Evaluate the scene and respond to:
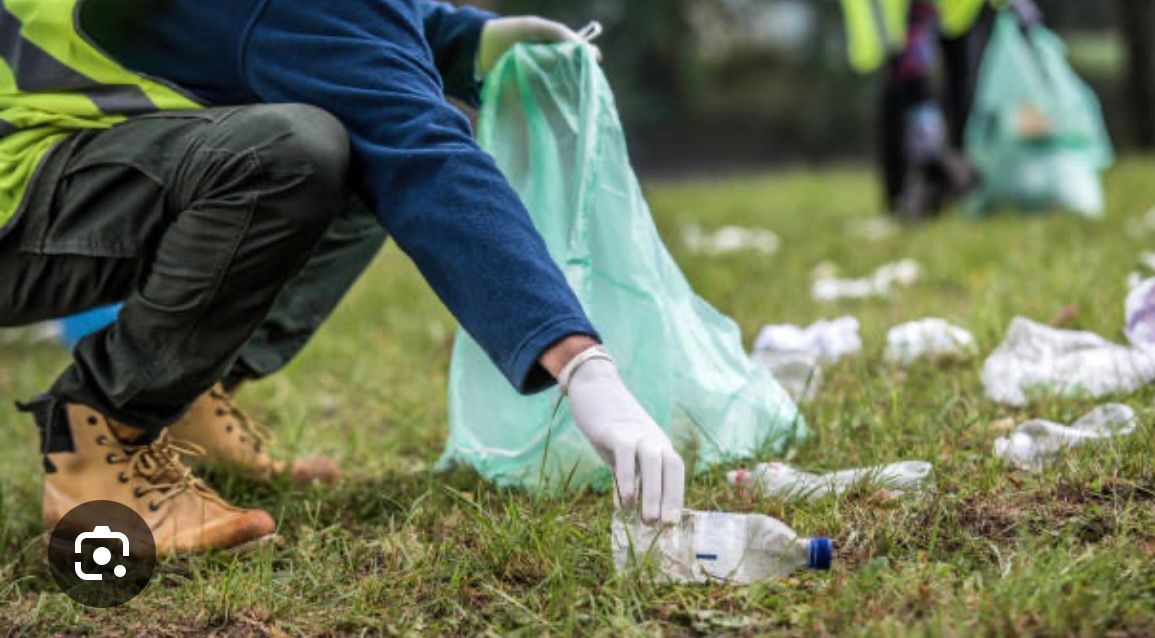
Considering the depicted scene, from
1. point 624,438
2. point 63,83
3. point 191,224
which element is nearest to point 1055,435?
point 624,438

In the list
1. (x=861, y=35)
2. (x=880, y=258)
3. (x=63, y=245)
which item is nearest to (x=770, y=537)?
(x=63, y=245)

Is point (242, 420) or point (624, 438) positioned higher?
point (624, 438)

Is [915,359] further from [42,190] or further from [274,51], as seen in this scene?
[42,190]

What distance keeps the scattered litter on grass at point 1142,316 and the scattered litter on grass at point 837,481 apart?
0.71 metres

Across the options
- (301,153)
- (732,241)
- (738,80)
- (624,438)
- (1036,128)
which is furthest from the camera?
(738,80)

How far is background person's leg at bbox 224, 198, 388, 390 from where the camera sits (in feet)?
7.37

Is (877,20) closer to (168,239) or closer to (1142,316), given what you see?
(1142,316)

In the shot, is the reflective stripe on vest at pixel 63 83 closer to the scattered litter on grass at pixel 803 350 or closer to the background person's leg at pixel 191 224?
the background person's leg at pixel 191 224

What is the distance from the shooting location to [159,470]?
6.53ft

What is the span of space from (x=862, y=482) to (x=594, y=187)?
60 centimetres

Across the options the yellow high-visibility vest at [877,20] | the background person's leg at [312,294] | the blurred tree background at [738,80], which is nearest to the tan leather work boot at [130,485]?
the background person's leg at [312,294]

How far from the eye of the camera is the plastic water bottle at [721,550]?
5.23 feet

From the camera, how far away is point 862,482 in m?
1.84

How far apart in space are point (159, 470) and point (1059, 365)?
1.45 metres
